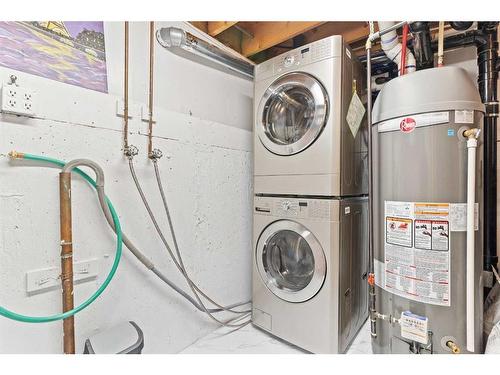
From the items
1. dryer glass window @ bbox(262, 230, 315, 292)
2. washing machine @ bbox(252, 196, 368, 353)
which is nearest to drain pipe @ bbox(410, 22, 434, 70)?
washing machine @ bbox(252, 196, 368, 353)

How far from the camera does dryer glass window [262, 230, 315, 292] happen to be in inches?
60.8

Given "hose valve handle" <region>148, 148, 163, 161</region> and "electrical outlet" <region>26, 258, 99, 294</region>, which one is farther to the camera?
"hose valve handle" <region>148, 148, 163, 161</region>

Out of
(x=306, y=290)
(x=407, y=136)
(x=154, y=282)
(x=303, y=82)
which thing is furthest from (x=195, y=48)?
(x=306, y=290)

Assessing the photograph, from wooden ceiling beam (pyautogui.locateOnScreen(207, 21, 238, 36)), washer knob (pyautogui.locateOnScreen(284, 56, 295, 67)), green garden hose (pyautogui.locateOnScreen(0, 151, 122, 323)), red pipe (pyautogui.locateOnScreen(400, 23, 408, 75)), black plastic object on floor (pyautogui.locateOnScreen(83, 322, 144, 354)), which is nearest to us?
green garden hose (pyautogui.locateOnScreen(0, 151, 122, 323))

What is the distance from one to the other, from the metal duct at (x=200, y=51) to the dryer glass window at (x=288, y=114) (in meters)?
0.40

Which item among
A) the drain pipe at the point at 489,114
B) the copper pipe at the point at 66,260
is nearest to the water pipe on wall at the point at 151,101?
the copper pipe at the point at 66,260

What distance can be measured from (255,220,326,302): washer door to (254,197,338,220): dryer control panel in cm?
6

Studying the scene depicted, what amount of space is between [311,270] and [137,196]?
1.07 meters

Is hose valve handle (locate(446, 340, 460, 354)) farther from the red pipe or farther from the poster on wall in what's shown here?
the poster on wall

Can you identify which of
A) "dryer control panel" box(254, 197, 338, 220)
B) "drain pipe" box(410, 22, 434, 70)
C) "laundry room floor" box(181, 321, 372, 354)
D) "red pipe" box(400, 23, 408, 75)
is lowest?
"laundry room floor" box(181, 321, 372, 354)

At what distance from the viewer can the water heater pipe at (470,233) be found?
929 mm

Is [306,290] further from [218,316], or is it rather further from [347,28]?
[347,28]

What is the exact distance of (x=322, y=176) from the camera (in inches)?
53.8

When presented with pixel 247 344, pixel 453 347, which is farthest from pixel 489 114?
pixel 247 344
